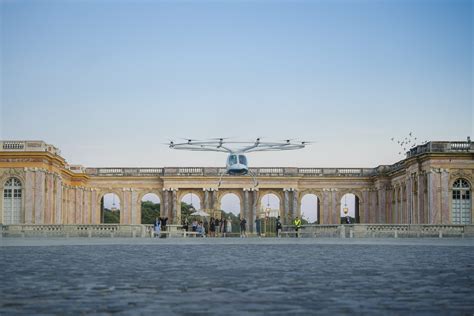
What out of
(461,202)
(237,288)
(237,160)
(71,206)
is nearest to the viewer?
(237,288)

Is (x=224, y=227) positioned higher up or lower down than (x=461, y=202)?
lower down

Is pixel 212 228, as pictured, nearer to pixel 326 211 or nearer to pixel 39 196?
pixel 39 196

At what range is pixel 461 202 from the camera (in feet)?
188

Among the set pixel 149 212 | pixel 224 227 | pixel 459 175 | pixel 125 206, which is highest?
pixel 459 175

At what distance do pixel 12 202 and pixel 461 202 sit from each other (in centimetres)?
3110

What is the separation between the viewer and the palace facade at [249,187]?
56.5m

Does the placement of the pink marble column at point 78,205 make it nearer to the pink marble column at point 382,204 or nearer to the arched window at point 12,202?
the arched window at point 12,202

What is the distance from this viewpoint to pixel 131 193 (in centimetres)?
7988

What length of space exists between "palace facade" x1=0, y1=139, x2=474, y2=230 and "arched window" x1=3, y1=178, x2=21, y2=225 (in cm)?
7

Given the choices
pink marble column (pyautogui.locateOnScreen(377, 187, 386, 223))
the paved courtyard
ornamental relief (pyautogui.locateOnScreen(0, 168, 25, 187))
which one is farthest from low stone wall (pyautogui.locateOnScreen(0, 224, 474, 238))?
the paved courtyard

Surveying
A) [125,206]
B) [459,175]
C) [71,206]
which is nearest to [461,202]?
[459,175]

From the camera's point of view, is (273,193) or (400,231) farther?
(273,193)

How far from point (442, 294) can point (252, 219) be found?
69.9 meters

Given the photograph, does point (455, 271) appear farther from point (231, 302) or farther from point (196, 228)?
point (196, 228)
